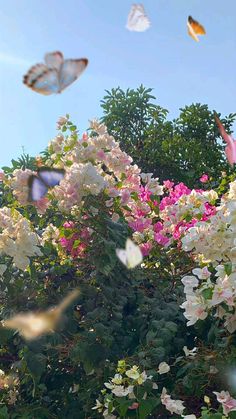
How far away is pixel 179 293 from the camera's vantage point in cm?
446

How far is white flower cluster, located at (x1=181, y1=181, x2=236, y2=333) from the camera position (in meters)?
3.28

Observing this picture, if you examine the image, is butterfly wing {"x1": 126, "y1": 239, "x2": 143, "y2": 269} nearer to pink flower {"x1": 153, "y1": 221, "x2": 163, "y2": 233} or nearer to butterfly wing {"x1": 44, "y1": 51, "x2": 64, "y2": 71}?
pink flower {"x1": 153, "y1": 221, "x2": 163, "y2": 233}

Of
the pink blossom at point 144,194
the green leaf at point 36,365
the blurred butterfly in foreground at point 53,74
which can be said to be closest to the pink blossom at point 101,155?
the pink blossom at point 144,194

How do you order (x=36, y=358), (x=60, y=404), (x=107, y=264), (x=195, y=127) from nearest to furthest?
(x=36, y=358) → (x=107, y=264) → (x=60, y=404) → (x=195, y=127)

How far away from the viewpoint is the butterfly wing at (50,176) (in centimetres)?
439

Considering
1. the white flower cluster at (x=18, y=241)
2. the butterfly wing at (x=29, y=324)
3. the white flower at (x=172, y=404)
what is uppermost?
the white flower cluster at (x=18, y=241)

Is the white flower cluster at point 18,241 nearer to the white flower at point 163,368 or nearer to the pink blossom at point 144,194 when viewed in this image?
the white flower at point 163,368

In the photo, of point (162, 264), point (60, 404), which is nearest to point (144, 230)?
point (162, 264)

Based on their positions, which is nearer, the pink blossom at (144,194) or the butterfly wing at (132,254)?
the butterfly wing at (132,254)

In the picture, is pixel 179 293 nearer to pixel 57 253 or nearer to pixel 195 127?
pixel 57 253

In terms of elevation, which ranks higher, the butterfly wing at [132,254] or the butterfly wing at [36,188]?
the butterfly wing at [36,188]

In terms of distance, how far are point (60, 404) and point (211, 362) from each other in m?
1.35

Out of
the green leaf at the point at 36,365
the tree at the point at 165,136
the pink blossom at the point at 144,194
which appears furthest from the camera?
the tree at the point at 165,136

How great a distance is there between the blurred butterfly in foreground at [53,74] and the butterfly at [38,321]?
1406 mm
